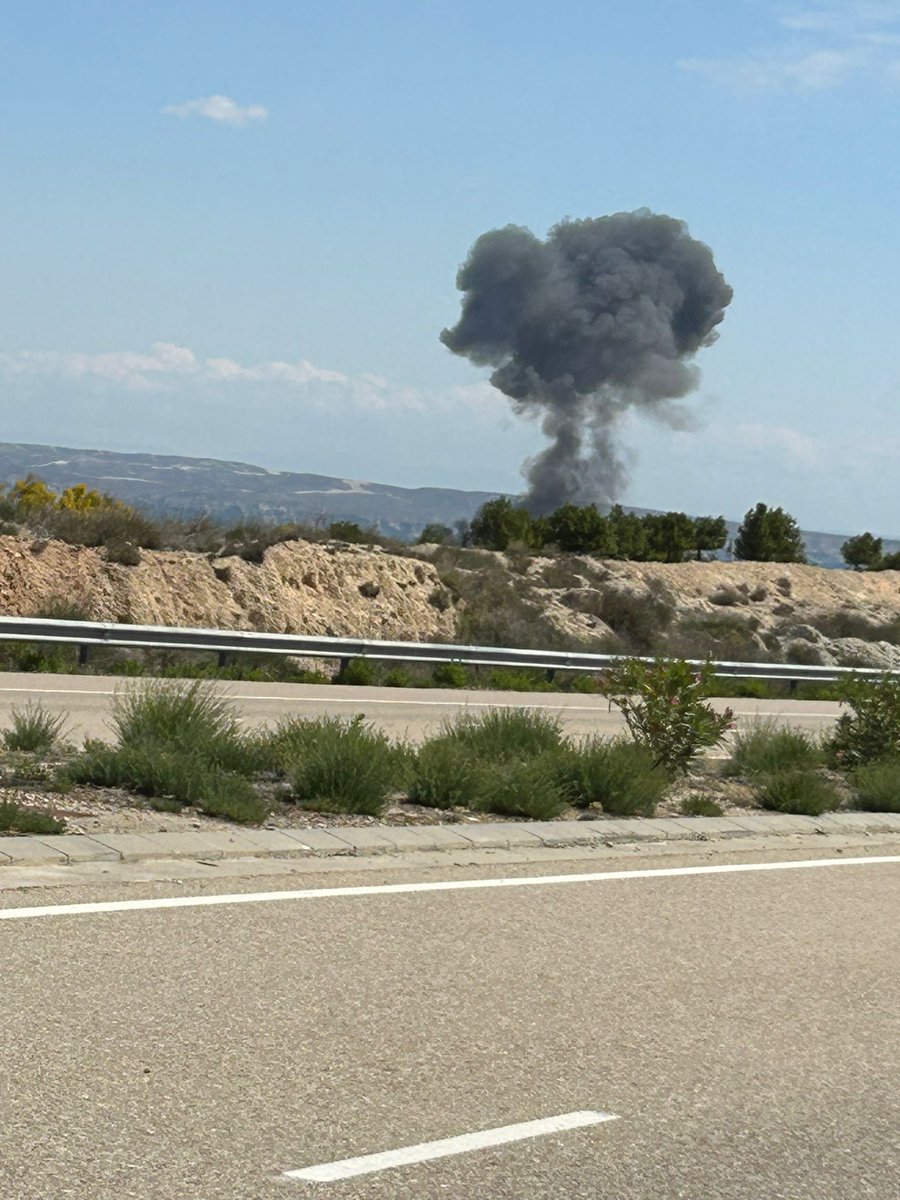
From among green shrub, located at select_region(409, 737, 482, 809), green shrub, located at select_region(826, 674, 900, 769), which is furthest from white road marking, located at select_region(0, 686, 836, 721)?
green shrub, located at select_region(409, 737, 482, 809)

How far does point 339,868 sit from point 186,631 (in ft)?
44.6

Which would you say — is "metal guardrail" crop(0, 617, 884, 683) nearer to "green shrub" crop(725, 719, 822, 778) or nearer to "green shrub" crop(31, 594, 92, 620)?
"green shrub" crop(31, 594, 92, 620)

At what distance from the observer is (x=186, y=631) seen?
2164 centimetres

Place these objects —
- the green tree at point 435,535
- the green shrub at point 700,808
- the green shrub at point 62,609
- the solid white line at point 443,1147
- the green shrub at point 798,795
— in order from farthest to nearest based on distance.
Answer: the green tree at point 435,535 < the green shrub at point 62,609 < the green shrub at point 798,795 < the green shrub at point 700,808 < the solid white line at point 443,1147

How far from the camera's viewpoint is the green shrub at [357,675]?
77.4ft

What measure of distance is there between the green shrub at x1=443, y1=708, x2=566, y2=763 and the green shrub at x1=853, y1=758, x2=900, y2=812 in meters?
2.34

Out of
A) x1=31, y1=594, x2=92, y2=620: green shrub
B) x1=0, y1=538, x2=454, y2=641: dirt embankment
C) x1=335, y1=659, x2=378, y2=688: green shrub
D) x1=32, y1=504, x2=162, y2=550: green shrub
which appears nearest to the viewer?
x1=335, y1=659, x2=378, y2=688: green shrub

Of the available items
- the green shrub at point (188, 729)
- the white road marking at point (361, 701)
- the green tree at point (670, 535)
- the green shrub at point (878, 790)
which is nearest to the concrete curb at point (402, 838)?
the green shrub at point (878, 790)

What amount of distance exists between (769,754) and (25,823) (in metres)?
7.23

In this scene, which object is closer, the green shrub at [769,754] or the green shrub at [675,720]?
the green shrub at [675,720]

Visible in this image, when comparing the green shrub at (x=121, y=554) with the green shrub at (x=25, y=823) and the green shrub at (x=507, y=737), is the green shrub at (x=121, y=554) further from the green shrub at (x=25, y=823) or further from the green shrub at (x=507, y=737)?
the green shrub at (x=25, y=823)

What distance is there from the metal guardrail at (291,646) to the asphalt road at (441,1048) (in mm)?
10742

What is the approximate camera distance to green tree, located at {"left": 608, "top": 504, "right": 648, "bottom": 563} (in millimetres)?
62719

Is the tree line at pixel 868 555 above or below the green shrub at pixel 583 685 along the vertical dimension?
above
